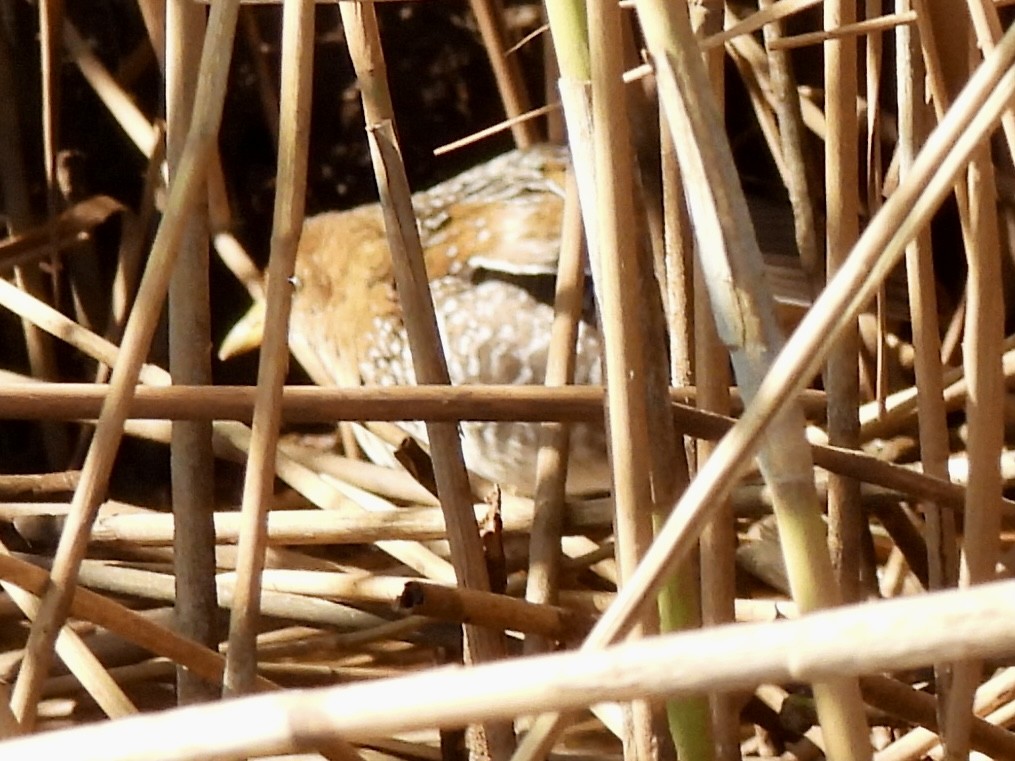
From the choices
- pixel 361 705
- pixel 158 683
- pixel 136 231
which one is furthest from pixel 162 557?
pixel 361 705

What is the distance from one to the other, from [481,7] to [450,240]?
43 centimetres

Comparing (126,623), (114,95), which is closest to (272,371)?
(126,623)

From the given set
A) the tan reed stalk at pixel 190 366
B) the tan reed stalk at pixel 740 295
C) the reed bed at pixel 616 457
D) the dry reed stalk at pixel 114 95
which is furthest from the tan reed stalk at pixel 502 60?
the tan reed stalk at pixel 740 295

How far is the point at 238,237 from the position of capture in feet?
6.98

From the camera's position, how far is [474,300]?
1.82 meters

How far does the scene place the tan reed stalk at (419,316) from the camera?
92 cm

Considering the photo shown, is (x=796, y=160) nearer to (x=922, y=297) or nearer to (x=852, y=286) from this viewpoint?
(x=922, y=297)

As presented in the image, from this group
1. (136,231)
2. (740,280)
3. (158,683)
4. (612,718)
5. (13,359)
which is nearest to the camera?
(740,280)

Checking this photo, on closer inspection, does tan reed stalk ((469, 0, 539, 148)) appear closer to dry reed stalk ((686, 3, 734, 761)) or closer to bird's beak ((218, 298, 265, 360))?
bird's beak ((218, 298, 265, 360))

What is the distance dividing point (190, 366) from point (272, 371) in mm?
125

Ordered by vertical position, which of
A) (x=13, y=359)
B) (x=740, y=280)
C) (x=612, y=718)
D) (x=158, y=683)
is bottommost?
(x=158, y=683)

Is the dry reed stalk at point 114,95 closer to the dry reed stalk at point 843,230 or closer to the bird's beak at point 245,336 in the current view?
the bird's beak at point 245,336

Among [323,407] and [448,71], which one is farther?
[448,71]

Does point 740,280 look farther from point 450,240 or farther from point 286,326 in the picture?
point 450,240
